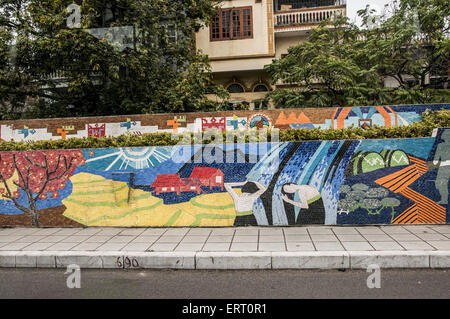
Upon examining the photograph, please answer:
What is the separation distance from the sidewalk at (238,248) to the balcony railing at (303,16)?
1418 centimetres

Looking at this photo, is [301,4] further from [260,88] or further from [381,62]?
[381,62]

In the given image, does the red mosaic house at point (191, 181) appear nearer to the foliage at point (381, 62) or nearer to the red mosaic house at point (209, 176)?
the red mosaic house at point (209, 176)

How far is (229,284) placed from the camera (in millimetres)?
4367

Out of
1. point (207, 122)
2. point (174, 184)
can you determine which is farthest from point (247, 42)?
point (174, 184)

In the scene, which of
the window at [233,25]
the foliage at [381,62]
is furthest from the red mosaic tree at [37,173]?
the window at [233,25]

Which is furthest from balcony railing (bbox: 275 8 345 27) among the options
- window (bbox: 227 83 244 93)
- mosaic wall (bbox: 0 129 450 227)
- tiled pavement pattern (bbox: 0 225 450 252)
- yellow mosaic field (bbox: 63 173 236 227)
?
→ tiled pavement pattern (bbox: 0 225 450 252)

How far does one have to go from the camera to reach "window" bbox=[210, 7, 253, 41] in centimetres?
1697

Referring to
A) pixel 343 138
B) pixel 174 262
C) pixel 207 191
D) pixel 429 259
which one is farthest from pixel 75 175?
pixel 429 259

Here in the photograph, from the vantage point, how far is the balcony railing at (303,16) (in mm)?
17188

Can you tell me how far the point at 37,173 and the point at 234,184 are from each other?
4187 mm

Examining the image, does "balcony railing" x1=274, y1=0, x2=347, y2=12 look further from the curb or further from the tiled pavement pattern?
the curb

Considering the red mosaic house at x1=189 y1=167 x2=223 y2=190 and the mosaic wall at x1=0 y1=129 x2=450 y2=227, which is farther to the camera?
the red mosaic house at x1=189 y1=167 x2=223 y2=190

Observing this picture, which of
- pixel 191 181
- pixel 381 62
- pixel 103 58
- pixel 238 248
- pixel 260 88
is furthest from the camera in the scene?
pixel 260 88

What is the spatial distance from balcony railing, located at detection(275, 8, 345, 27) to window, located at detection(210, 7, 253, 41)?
1.74 metres
